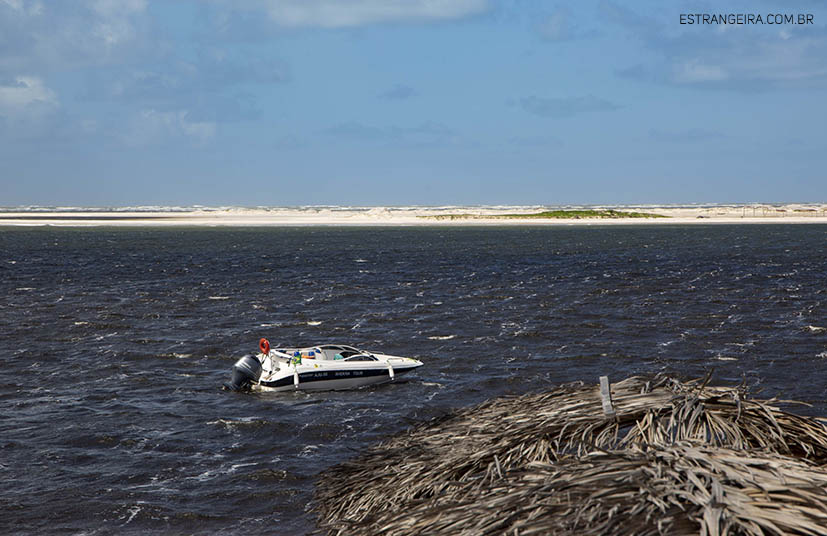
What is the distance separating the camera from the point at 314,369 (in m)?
35.2

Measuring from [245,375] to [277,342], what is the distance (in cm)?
1139

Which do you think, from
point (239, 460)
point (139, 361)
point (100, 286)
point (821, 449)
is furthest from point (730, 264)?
point (821, 449)

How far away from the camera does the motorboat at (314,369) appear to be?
115ft

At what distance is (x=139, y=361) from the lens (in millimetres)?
41438

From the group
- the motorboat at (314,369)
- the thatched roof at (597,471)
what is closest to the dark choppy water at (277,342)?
the motorboat at (314,369)

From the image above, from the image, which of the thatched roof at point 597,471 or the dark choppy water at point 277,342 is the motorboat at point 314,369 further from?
the thatched roof at point 597,471

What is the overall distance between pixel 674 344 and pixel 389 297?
26.9 meters

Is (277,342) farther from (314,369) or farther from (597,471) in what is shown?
(597,471)

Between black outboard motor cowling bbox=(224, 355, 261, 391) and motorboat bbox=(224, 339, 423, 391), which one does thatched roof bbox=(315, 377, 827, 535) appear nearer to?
motorboat bbox=(224, 339, 423, 391)

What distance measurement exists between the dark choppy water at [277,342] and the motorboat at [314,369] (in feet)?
2.11

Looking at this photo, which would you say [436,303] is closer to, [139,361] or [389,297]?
[389,297]

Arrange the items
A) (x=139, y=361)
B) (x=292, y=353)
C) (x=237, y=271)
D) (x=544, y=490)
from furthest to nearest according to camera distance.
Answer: (x=237, y=271) < (x=139, y=361) < (x=292, y=353) < (x=544, y=490)

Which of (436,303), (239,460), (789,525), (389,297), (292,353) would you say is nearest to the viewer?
(789,525)

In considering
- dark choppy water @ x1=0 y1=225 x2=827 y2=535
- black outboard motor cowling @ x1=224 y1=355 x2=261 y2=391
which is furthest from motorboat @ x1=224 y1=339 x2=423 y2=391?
dark choppy water @ x1=0 y1=225 x2=827 y2=535
